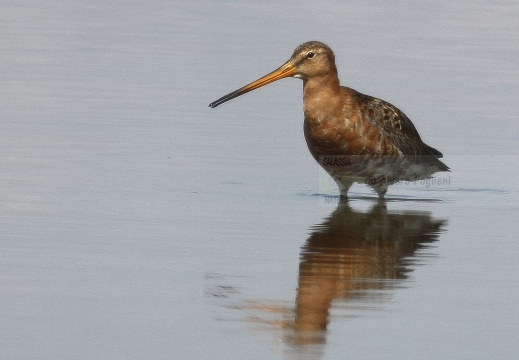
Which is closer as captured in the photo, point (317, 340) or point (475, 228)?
point (317, 340)

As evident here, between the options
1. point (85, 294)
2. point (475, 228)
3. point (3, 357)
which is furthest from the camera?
point (475, 228)

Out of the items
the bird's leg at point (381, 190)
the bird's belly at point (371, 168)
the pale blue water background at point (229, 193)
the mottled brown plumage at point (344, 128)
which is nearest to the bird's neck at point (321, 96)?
the mottled brown plumage at point (344, 128)

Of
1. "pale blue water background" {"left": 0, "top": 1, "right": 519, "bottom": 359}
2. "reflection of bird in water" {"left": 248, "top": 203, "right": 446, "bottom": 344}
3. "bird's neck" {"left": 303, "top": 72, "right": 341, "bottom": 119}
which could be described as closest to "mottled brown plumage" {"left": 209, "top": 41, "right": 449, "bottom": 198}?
"bird's neck" {"left": 303, "top": 72, "right": 341, "bottom": 119}

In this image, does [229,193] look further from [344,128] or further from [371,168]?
[371,168]

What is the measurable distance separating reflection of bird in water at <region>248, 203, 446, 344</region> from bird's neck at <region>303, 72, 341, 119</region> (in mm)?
829

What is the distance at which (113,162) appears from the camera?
1280 cm

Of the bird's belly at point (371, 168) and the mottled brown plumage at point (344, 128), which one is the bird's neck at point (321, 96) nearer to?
the mottled brown plumage at point (344, 128)

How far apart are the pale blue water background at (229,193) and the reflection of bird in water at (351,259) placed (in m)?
0.03

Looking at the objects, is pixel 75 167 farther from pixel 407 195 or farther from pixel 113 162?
pixel 407 195

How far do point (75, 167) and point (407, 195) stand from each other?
9.20 feet

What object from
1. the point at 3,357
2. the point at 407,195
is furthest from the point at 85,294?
the point at 407,195

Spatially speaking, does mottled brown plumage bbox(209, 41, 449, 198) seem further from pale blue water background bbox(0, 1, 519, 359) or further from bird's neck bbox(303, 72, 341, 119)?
pale blue water background bbox(0, 1, 519, 359)

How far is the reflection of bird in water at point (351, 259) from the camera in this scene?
328 inches

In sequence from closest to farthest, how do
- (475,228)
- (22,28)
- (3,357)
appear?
1. (3,357)
2. (475,228)
3. (22,28)
